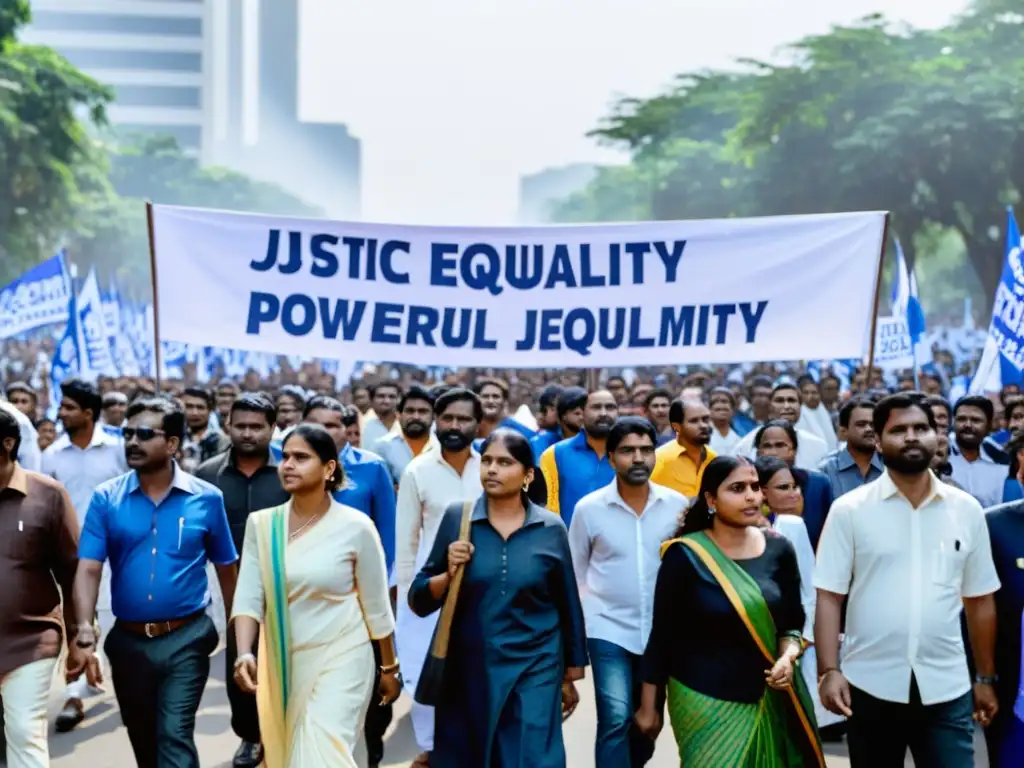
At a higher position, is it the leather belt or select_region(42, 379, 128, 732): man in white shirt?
select_region(42, 379, 128, 732): man in white shirt

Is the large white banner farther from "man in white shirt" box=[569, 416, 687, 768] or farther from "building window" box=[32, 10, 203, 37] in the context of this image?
"building window" box=[32, 10, 203, 37]

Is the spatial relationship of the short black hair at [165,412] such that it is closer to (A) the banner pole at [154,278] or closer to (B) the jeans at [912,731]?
(A) the banner pole at [154,278]

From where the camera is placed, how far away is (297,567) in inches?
196

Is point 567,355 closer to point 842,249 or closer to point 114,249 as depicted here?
point 842,249

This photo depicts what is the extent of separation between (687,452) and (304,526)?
9.76 ft

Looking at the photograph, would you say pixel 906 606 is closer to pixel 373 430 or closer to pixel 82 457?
pixel 82 457

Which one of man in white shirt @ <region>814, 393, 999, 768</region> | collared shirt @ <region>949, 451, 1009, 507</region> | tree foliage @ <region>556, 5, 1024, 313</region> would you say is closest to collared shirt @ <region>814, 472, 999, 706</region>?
man in white shirt @ <region>814, 393, 999, 768</region>

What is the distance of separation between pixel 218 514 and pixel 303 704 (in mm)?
951

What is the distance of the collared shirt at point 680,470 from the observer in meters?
7.50

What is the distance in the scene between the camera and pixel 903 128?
1505 inches

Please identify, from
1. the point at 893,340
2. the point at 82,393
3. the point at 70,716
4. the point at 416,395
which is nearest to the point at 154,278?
the point at 82,393

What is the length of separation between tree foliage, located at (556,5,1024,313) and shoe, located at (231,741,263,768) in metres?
33.6

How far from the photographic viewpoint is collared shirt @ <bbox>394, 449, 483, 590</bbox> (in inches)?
266

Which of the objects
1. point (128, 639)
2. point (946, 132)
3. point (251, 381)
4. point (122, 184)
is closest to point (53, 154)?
point (251, 381)
